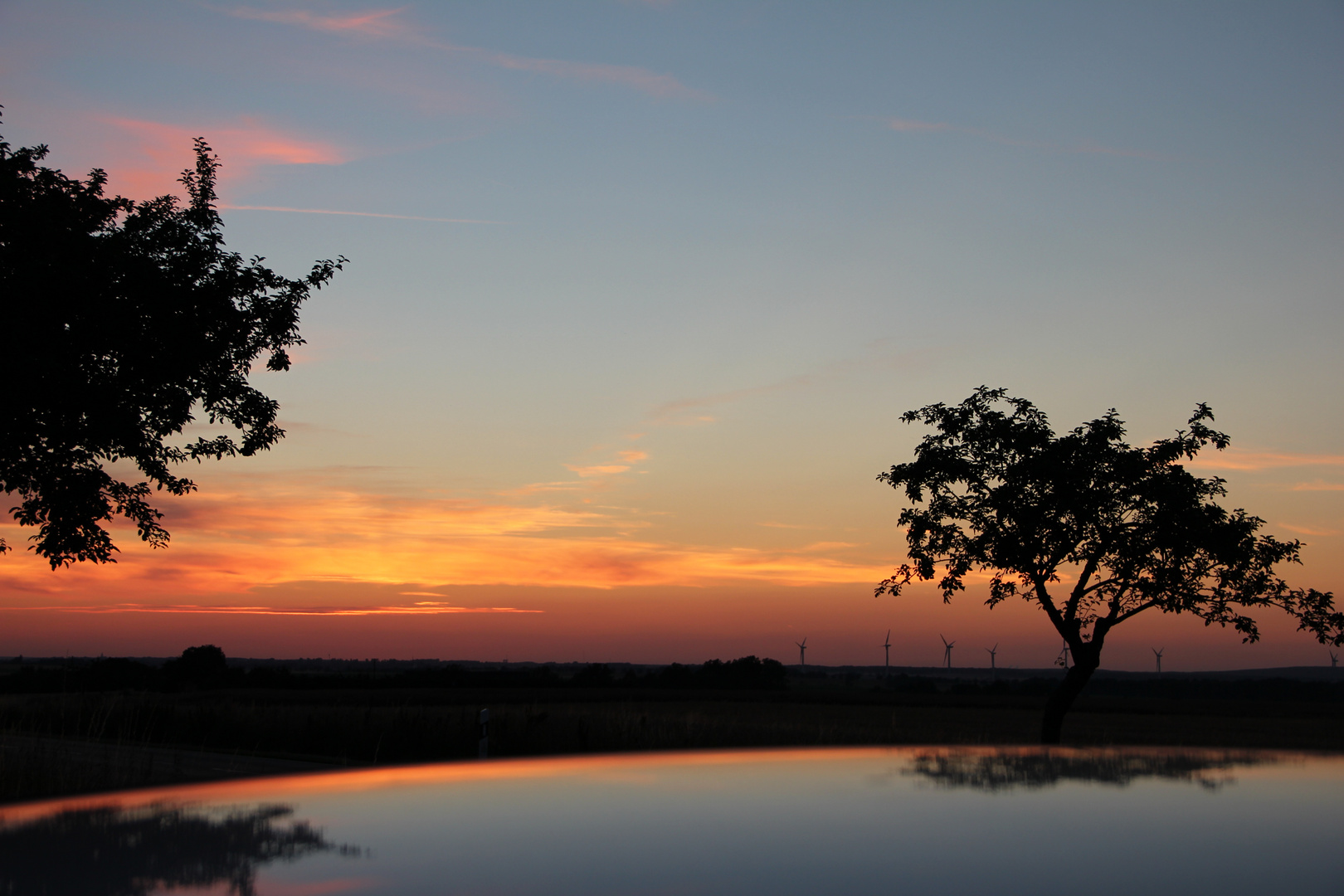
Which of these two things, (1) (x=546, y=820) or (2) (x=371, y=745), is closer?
(1) (x=546, y=820)

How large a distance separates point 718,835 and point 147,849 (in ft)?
4.42

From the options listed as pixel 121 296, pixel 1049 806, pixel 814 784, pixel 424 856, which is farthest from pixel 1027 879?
pixel 121 296

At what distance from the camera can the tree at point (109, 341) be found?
635 inches

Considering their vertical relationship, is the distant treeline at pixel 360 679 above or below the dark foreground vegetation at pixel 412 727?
below

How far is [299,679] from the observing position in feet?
322

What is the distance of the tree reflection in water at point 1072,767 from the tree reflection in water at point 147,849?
6.02ft

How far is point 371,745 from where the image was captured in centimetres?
2720

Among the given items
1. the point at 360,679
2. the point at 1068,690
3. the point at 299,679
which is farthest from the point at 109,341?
the point at 360,679

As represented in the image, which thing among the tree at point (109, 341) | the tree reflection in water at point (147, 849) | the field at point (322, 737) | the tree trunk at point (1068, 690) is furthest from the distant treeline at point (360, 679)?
the tree reflection in water at point (147, 849)

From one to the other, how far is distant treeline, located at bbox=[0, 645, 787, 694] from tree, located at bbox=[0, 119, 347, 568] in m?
57.9

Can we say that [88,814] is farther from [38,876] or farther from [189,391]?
[189,391]

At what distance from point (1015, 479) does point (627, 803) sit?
21552 mm

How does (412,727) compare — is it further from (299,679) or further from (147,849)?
(299,679)

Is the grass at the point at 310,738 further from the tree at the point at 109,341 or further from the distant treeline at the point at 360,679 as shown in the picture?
the distant treeline at the point at 360,679
